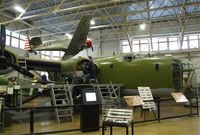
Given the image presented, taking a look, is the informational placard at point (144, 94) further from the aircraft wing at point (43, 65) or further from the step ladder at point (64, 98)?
the aircraft wing at point (43, 65)

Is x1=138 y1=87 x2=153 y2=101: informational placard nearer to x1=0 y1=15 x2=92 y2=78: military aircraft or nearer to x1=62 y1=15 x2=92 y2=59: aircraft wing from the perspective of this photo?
x1=0 y1=15 x2=92 y2=78: military aircraft

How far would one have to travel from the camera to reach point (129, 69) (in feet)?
38.4

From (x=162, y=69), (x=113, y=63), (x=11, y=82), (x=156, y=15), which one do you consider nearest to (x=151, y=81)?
(x=162, y=69)

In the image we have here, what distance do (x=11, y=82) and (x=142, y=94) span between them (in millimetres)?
4515

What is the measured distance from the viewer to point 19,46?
26391 millimetres

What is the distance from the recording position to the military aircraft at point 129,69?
35.8 ft

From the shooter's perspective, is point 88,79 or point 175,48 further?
point 175,48

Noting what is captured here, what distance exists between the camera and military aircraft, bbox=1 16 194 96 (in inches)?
430

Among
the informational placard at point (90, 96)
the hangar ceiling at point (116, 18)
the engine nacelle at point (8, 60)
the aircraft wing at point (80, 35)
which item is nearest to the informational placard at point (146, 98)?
the informational placard at point (90, 96)

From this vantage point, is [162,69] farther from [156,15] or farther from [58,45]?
[156,15]

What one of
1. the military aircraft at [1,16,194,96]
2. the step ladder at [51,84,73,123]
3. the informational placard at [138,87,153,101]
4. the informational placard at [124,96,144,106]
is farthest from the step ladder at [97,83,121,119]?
the informational placard at [124,96,144,106]

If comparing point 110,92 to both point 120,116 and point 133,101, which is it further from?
point 120,116

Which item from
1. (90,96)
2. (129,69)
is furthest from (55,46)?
(90,96)

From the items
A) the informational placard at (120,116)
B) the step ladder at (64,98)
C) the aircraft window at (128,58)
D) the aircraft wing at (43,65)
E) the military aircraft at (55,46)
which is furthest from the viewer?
the aircraft wing at (43,65)
